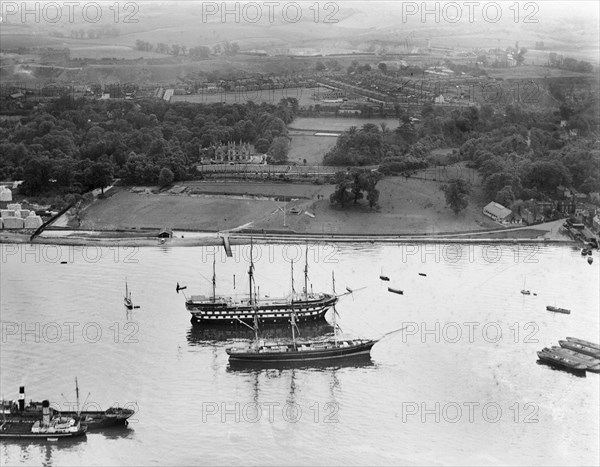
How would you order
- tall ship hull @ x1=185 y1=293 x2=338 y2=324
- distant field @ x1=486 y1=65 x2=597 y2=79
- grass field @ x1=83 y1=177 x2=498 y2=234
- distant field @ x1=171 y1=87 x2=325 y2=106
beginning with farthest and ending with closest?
1. distant field @ x1=486 y1=65 x2=597 y2=79
2. distant field @ x1=171 y1=87 x2=325 y2=106
3. grass field @ x1=83 y1=177 x2=498 y2=234
4. tall ship hull @ x1=185 y1=293 x2=338 y2=324

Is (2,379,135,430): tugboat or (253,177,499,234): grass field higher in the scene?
(253,177,499,234): grass field

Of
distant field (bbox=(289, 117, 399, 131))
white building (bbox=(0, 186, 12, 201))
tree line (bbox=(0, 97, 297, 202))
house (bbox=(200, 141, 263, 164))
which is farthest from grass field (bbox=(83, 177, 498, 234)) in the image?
distant field (bbox=(289, 117, 399, 131))

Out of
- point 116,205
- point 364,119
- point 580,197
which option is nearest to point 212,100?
point 364,119

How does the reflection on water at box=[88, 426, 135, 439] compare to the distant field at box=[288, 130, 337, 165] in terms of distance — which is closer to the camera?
the reflection on water at box=[88, 426, 135, 439]

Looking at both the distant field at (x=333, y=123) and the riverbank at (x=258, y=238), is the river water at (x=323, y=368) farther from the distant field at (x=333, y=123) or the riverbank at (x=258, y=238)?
the distant field at (x=333, y=123)

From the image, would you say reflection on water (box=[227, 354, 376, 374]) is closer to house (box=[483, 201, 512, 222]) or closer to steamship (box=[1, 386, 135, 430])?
steamship (box=[1, 386, 135, 430])

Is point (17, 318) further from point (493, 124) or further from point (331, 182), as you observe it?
point (493, 124)

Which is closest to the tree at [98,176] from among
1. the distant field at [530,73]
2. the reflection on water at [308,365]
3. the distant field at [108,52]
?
the reflection on water at [308,365]

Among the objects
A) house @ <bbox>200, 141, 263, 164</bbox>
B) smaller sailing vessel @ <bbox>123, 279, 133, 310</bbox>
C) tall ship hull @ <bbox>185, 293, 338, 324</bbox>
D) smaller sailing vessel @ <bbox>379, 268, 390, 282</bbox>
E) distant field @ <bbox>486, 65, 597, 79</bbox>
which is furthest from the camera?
distant field @ <bbox>486, 65, 597, 79</bbox>
